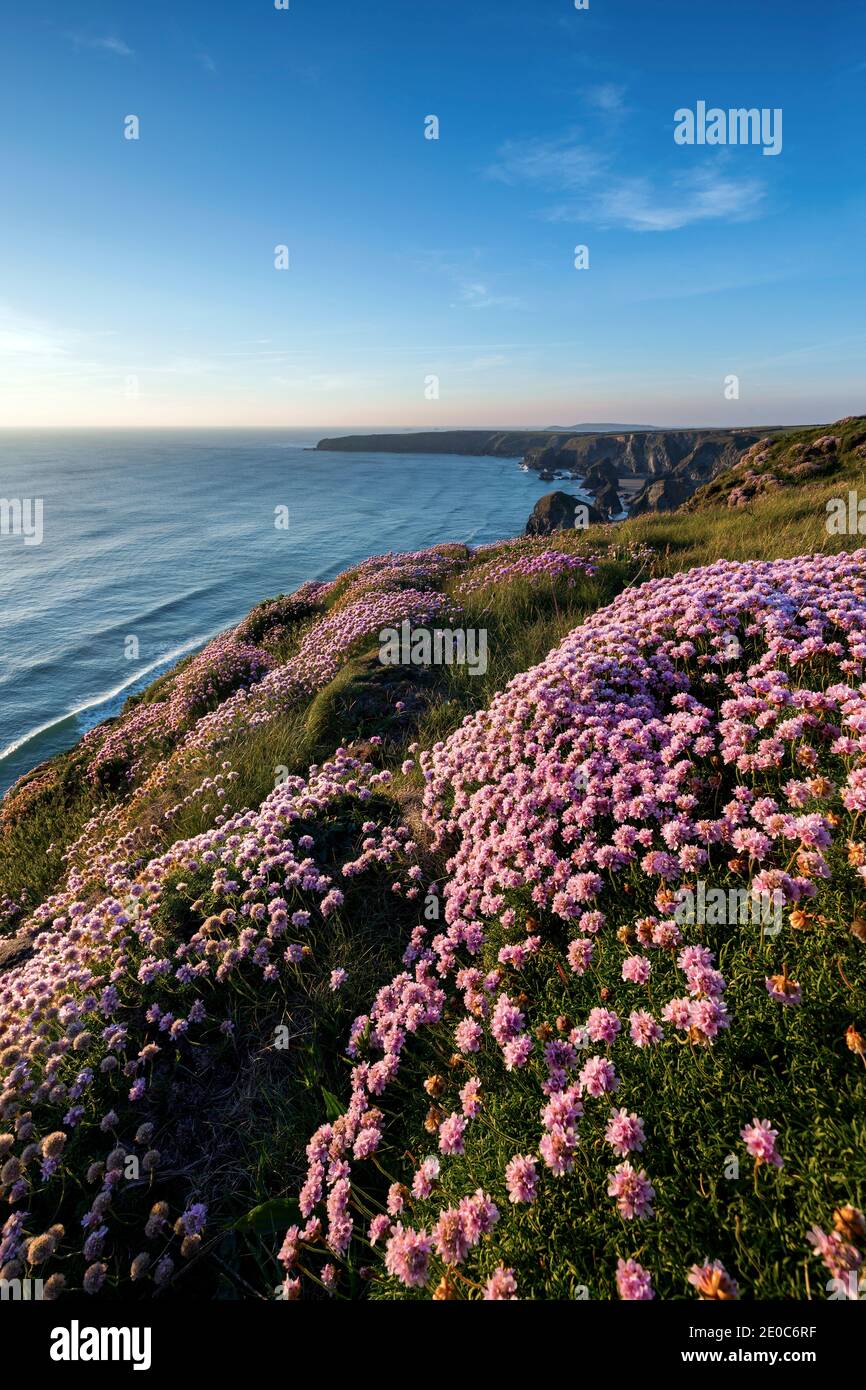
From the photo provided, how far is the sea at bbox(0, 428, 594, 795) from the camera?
97.8 ft

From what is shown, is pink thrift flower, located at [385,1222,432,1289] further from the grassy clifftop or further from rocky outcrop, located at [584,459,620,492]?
A: rocky outcrop, located at [584,459,620,492]

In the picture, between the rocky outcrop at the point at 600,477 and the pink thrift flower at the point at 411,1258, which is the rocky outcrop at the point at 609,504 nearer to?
the rocky outcrop at the point at 600,477

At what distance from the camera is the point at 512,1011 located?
3.27 metres

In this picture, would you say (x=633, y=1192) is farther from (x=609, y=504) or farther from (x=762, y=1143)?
(x=609, y=504)

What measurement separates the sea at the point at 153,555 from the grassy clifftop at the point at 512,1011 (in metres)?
17.9

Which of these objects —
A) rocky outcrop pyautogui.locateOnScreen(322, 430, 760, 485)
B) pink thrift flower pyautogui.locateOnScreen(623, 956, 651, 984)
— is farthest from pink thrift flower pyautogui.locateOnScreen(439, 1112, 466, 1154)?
rocky outcrop pyautogui.locateOnScreen(322, 430, 760, 485)

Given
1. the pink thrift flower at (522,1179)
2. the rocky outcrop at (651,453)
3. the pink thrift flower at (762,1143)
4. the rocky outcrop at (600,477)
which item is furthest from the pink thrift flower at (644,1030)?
the rocky outcrop at (651,453)

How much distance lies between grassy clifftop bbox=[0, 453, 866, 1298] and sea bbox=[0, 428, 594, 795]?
17911 mm

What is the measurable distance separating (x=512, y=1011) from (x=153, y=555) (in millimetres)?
61594

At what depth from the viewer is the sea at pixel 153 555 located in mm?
29797

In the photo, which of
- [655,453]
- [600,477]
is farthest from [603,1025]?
[655,453]

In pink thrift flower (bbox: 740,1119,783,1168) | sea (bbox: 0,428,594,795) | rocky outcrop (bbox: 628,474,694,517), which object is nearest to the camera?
pink thrift flower (bbox: 740,1119,783,1168)

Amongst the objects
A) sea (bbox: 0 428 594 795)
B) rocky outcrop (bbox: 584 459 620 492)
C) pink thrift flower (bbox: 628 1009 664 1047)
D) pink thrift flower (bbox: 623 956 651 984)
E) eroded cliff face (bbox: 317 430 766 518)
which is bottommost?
pink thrift flower (bbox: 628 1009 664 1047)
